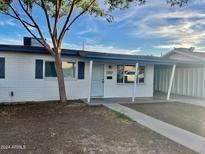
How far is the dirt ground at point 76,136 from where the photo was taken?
13.6ft

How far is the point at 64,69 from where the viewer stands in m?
11.1

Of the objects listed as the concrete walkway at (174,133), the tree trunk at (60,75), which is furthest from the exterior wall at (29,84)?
the concrete walkway at (174,133)

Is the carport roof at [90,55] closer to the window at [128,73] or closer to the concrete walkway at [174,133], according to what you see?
the window at [128,73]

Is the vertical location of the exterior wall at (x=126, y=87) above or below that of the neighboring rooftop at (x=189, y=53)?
below

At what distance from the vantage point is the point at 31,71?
401 inches

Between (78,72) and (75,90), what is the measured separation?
1127 mm

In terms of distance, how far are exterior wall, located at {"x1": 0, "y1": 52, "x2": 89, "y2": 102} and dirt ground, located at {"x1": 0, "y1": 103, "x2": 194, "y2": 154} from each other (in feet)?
8.91

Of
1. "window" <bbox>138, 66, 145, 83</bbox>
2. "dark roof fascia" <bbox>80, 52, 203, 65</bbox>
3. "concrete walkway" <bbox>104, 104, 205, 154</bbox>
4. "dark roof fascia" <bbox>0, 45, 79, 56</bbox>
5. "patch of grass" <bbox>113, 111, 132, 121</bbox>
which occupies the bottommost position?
"concrete walkway" <bbox>104, 104, 205, 154</bbox>

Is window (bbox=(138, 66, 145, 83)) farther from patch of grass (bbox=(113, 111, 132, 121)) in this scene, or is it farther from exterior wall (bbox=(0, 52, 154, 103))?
patch of grass (bbox=(113, 111, 132, 121))

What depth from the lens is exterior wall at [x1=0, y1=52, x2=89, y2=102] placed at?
31.9ft

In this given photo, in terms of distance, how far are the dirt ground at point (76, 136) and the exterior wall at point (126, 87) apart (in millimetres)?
4646

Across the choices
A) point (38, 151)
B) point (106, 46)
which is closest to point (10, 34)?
point (106, 46)

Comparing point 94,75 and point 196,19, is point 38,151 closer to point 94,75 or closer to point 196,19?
point 94,75

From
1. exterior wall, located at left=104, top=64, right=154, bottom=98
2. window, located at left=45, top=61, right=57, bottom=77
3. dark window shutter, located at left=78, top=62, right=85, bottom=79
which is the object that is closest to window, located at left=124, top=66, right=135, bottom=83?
exterior wall, located at left=104, top=64, right=154, bottom=98
